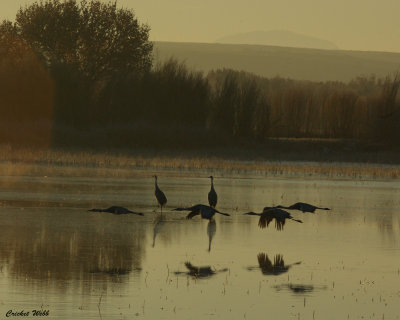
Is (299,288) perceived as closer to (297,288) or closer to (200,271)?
(297,288)

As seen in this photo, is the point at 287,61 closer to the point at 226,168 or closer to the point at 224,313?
the point at 226,168

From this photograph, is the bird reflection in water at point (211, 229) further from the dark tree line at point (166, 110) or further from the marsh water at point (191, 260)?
the dark tree line at point (166, 110)

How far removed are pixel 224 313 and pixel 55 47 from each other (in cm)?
5021

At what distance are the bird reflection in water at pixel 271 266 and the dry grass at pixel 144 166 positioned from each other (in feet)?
57.6

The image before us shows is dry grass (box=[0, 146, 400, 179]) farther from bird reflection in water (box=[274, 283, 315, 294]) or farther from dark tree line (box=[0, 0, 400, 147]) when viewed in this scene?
bird reflection in water (box=[274, 283, 315, 294])

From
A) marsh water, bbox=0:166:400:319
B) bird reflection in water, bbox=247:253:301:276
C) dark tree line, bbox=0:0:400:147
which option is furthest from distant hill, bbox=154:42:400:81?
bird reflection in water, bbox=247:253:301:276

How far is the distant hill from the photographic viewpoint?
154875 millimetres

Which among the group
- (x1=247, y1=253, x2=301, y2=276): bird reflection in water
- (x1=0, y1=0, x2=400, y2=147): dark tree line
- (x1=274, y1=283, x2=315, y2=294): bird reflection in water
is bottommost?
(x1=274, y1=283, x2=315, y2=294): bird reflection in water

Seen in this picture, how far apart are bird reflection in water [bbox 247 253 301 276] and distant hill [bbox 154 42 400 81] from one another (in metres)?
135

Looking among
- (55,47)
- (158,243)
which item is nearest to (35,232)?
(158,243)

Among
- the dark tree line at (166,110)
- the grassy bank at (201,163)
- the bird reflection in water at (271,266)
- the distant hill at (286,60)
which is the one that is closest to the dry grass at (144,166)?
the grassy bank at (201,163)

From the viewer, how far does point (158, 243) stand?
16625 millimetres

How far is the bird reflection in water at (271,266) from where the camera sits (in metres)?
14.2

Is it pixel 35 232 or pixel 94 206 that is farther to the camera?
pixel 94 206
